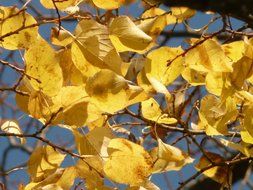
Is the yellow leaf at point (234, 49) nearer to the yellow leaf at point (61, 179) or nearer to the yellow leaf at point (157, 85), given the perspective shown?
the yellow leaf at point (157, 85)

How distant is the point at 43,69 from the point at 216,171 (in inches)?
17.8

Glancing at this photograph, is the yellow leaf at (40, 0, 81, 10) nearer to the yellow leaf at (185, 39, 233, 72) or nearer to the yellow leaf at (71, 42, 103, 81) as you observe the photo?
the yellow leaf at (71, 42, 103, 81)

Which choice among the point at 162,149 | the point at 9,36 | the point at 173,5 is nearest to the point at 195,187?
the point at 162,149

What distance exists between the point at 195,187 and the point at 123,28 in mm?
1242

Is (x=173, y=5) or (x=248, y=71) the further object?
(x=248, y=71)

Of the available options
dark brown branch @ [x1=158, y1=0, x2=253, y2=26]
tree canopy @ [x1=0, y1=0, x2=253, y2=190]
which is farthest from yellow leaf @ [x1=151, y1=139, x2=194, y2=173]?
dark brown branch @ [x1=158, y1=0, x2=253, y2=26]

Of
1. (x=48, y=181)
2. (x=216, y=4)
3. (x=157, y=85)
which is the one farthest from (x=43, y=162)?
(x=216, y=4)

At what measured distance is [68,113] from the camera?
37.6 inches

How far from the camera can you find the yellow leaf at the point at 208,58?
920 millimetres

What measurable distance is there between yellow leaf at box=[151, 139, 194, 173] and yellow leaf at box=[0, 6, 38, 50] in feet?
0.95

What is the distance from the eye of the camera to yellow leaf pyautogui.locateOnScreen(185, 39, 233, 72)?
920 millimetres

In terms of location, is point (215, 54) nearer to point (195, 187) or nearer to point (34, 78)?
point (34, 78)

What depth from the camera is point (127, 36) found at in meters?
0.97

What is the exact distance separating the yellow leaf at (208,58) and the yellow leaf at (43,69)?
22 cm
